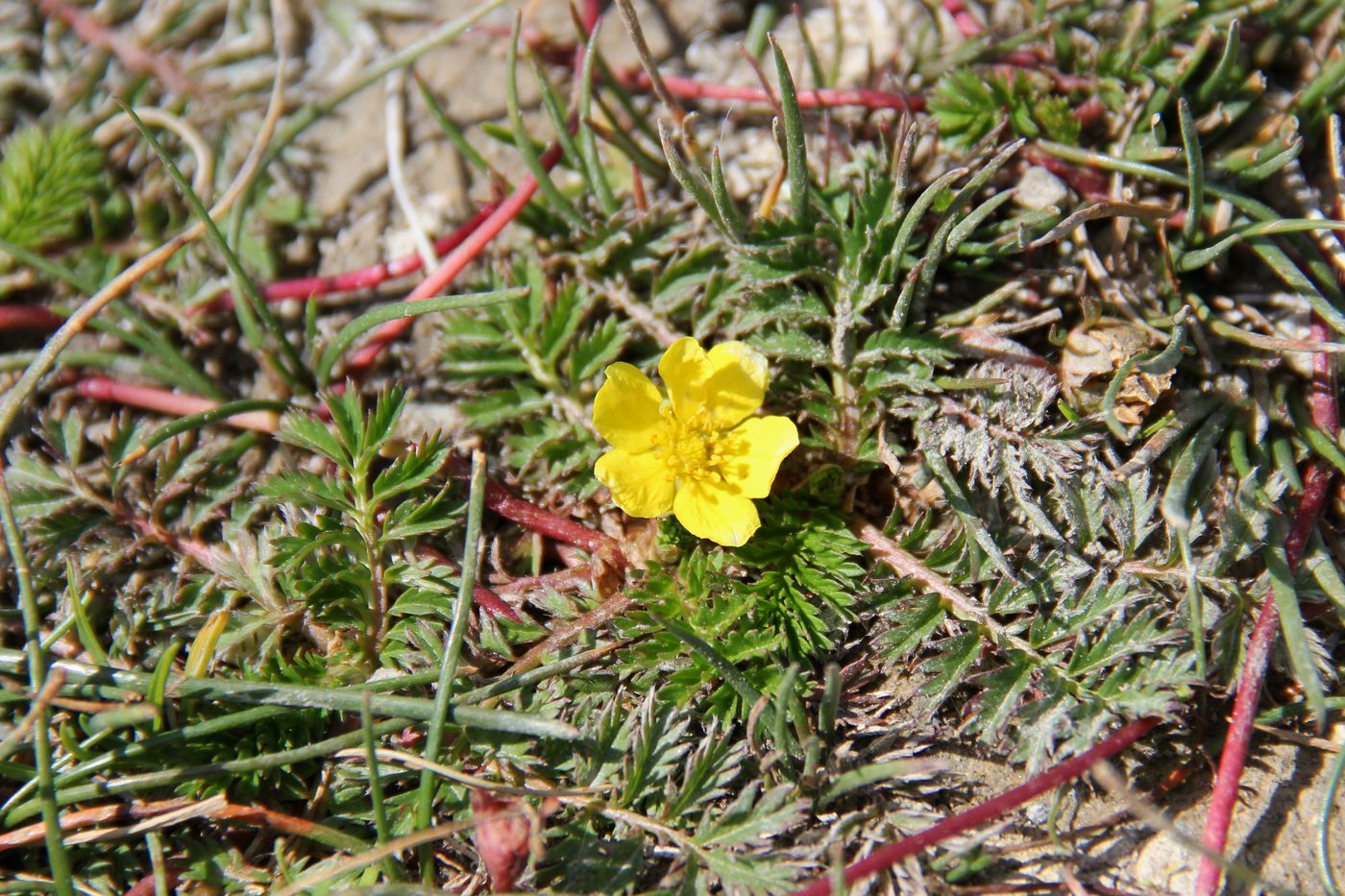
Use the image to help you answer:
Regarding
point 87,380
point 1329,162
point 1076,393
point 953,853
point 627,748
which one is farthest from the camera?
point 87,380

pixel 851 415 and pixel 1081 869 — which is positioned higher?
pixel 851 415

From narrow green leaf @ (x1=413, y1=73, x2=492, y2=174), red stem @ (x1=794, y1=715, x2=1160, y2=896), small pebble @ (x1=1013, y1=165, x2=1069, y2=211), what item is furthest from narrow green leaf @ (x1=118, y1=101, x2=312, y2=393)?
small pebble @ (x1=1013, y1=165, x2=1069, y2=211)

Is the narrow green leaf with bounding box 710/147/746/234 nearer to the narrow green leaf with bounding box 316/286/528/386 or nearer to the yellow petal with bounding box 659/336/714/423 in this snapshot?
the yellow petal with bounding box 659/336/714/423

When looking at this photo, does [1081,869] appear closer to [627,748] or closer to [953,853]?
[953,853]

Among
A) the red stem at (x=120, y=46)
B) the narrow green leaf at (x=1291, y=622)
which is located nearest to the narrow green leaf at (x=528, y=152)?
the red stem at (x=120, y=46)

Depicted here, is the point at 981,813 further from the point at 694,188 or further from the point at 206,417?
the point at 206,417

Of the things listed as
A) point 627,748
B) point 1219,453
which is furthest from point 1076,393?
point 627,748
